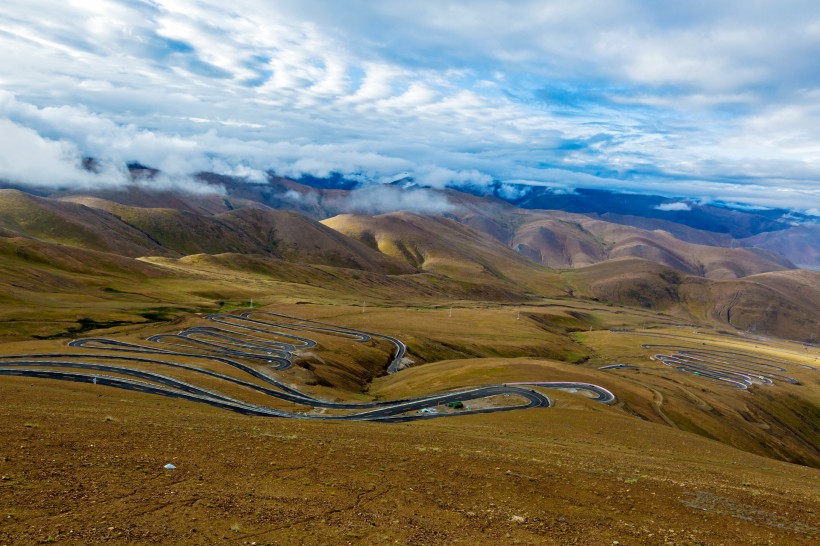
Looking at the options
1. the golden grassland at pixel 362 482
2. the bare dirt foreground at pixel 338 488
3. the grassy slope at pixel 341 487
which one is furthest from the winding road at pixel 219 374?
the bare dirt foreground at pixel 338 488

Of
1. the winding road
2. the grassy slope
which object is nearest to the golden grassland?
the grassy slope

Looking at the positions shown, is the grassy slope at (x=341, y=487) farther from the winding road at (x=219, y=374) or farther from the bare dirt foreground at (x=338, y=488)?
the winding road at (x=219, y=374)

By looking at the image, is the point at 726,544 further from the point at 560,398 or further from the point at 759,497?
the point at 560,398

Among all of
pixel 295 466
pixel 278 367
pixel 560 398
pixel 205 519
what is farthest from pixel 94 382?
pixel 560 398

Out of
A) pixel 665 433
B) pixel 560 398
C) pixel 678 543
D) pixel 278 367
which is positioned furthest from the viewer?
pixel 278 367

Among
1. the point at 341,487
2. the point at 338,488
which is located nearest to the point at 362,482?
the point at 341,487

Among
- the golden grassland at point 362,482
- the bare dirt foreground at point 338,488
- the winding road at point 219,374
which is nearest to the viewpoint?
the bare dirt foreground at point 338,488
